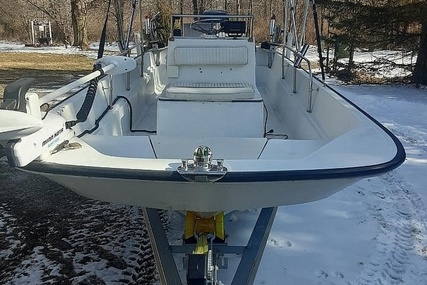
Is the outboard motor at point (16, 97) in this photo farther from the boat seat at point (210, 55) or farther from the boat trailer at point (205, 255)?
the boat seat at point (210, 55)

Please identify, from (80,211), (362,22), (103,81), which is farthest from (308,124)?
(362,22)

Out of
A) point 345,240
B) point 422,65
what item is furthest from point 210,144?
point 422,65

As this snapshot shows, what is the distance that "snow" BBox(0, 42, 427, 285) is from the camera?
2701 mm

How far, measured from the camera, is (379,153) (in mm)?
2145

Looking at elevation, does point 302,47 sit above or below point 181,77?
above

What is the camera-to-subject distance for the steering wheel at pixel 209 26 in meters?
5.19

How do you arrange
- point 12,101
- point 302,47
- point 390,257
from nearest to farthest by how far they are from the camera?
point 12,101
point 390,257
point 302,47

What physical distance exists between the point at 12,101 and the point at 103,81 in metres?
1.62

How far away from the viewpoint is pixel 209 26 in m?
5.30

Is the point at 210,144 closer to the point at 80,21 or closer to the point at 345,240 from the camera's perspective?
the point at 345,240

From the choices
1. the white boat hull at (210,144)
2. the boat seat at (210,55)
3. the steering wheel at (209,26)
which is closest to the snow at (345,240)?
the white boat hull at (210,144)

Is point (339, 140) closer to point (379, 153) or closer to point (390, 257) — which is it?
point (379, 153)

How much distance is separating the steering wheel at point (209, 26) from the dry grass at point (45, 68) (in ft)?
17.0

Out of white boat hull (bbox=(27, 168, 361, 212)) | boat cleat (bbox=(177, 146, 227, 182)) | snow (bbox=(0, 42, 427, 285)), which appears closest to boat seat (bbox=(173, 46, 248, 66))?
snow (bbox=(0, 42, 427, 285))
